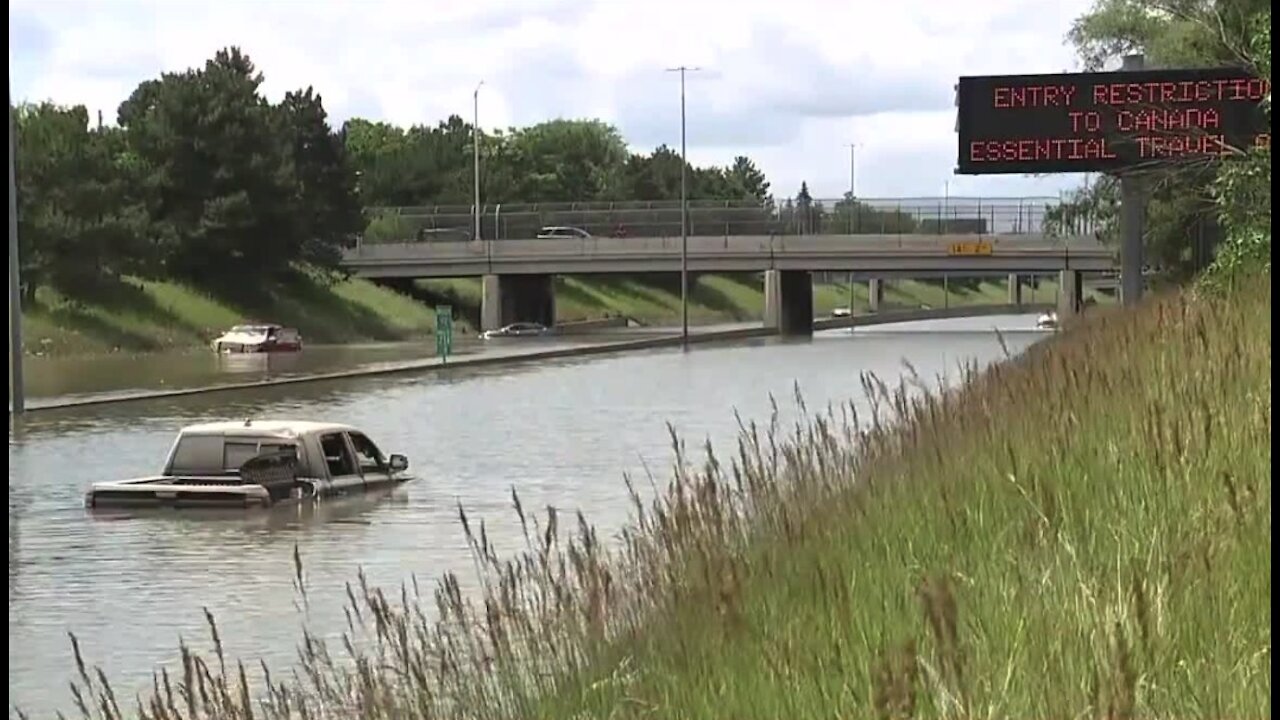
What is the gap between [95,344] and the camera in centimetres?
7631

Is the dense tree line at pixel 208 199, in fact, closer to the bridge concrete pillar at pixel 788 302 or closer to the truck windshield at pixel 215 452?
Result: the bridge concrete pillar at pixel 788 302

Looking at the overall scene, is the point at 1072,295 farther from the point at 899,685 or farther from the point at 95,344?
A: the point at 899,685

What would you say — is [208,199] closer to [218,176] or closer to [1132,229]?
[218,176]

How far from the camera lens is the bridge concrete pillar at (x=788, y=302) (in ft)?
329

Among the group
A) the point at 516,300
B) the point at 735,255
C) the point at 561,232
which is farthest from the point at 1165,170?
the point at 561,232

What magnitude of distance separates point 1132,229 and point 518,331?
4933 centimetres

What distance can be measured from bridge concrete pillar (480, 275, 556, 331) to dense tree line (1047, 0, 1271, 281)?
42895mm

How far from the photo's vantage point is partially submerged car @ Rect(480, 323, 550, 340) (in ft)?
312

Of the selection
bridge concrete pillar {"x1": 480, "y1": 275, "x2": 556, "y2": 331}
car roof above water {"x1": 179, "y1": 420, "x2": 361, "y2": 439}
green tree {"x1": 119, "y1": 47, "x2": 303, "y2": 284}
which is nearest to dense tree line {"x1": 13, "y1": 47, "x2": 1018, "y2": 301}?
green tree {"x1": 119, "y1": 47, "x2": 303, "y2": 284}

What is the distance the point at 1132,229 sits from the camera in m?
50.2

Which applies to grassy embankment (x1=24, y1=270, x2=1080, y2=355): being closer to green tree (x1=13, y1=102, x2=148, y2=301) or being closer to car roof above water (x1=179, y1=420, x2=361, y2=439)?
green tree (x1=13, y1=102, x2=148, y2=301)

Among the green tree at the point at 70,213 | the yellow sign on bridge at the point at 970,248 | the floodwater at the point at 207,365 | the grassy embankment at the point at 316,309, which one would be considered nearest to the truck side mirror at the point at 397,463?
the floodwater at the point at 207,365

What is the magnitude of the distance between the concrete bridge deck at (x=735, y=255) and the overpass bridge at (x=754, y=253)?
48 millimetres

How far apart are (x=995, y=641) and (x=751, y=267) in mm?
94153
